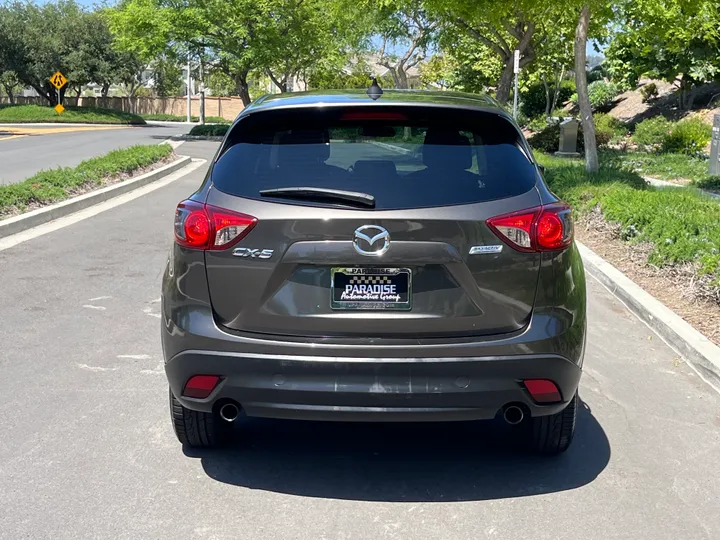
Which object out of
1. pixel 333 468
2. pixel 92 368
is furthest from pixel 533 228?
pixel 92 368

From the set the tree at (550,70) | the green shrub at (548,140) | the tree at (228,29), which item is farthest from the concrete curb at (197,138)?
the green shrub at (548,140)

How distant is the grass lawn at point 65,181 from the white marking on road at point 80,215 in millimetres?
429

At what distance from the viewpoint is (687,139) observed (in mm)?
22266

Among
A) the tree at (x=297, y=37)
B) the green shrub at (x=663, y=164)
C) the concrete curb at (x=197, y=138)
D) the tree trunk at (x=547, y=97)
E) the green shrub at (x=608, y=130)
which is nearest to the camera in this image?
the green shrub at (x=663, y=164)

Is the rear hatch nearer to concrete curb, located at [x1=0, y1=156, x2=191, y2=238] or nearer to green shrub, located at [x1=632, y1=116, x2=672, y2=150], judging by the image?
concrete curb, located at [x1=0, y1=156, x2=191, y2=238]

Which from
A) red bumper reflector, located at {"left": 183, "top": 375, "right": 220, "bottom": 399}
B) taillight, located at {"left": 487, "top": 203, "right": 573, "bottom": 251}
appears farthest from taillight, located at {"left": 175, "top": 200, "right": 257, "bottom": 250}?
taillight, located at {"left": 487, "top": 203, "right": 573, "bottom": 251}

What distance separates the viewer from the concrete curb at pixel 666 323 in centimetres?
587

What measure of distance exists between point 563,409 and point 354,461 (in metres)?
1.08

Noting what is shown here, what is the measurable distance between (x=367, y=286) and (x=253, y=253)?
1.67 feet

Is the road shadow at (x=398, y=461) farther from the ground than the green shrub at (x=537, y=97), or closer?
closer

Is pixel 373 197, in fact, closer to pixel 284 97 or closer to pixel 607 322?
pixel 284 97

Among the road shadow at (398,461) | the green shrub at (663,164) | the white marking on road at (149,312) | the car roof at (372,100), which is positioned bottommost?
the white marking on road at (149,312)

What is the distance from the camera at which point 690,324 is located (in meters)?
6.74

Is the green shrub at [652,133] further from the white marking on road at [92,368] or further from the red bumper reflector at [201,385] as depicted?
the red bumper reflector at [201,385]
